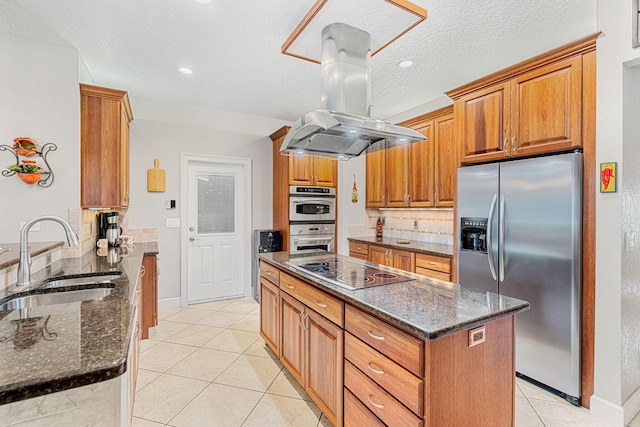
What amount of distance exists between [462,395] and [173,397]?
1968 mm

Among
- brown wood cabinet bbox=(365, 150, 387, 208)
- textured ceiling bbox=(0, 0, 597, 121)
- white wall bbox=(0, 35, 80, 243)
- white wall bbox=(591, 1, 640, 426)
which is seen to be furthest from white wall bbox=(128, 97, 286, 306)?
white wall bbox=(591, 1, 640, 426)

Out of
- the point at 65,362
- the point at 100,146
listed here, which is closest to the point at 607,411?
the point at 65,362

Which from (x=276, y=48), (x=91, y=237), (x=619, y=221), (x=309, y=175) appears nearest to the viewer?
(x=619, y=221)

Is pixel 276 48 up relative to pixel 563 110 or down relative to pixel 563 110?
up

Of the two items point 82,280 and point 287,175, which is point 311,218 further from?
point 82,280

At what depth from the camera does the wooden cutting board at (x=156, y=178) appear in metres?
4.02

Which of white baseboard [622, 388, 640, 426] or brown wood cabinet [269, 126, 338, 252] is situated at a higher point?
brown wood cabinet [269, 126, 338, 252]

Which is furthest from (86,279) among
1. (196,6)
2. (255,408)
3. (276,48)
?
(276,48)

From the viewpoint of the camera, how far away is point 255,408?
7.00 feet

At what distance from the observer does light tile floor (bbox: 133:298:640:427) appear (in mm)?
2014

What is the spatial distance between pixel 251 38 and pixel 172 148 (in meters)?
2.20

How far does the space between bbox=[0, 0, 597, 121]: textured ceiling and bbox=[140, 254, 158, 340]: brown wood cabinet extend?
1906mm

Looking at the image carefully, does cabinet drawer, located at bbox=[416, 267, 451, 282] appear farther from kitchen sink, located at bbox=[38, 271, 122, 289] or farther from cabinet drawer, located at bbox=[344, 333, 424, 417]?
kitchen sink, located at bbox=[38, 271, 122, 289]

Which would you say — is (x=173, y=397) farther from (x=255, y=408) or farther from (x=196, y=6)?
(x=196, y=6)
